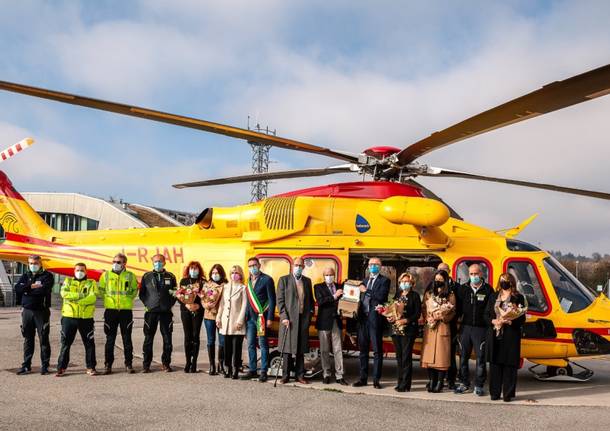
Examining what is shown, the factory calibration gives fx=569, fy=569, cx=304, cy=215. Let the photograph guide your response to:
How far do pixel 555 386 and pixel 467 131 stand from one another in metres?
4.08

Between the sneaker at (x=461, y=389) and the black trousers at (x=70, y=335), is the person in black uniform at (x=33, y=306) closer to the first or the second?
the black trousers at (x=70, y=335)

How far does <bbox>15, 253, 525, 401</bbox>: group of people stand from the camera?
7.50 m

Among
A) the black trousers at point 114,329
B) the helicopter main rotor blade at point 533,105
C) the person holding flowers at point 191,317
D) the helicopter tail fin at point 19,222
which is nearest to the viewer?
the helicopter main rotor blade at point 533,105

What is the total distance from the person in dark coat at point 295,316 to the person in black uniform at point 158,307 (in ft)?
5.93

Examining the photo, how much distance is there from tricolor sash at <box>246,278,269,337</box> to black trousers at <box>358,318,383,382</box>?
1.39 meters

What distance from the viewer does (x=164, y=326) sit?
8688 mm

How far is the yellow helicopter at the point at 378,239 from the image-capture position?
8078 millimetres

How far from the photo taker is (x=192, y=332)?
8.67 metres

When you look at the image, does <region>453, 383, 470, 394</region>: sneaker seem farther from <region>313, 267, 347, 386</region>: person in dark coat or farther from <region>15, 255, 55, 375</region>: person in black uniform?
<region>15, 255, 55, 375</region>: person in black uniform

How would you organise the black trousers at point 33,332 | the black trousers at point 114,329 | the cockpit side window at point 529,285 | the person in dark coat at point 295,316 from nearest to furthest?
the person in dark coat at point 295,316 → the cockpit side window at point 529,285 → the black trousers at point 33,332 → the black trousers at point 114,329

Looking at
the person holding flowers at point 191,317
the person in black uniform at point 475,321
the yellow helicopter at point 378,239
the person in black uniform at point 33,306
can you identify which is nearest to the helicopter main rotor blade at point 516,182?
the yellow helicopter at point 378,239

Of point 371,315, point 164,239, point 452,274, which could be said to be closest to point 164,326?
point 164,239

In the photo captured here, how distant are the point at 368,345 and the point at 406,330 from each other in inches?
25.4

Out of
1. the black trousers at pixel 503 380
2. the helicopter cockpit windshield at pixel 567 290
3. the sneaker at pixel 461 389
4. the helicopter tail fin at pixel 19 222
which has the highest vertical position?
the helicopter tail fin at pixel 19 222
